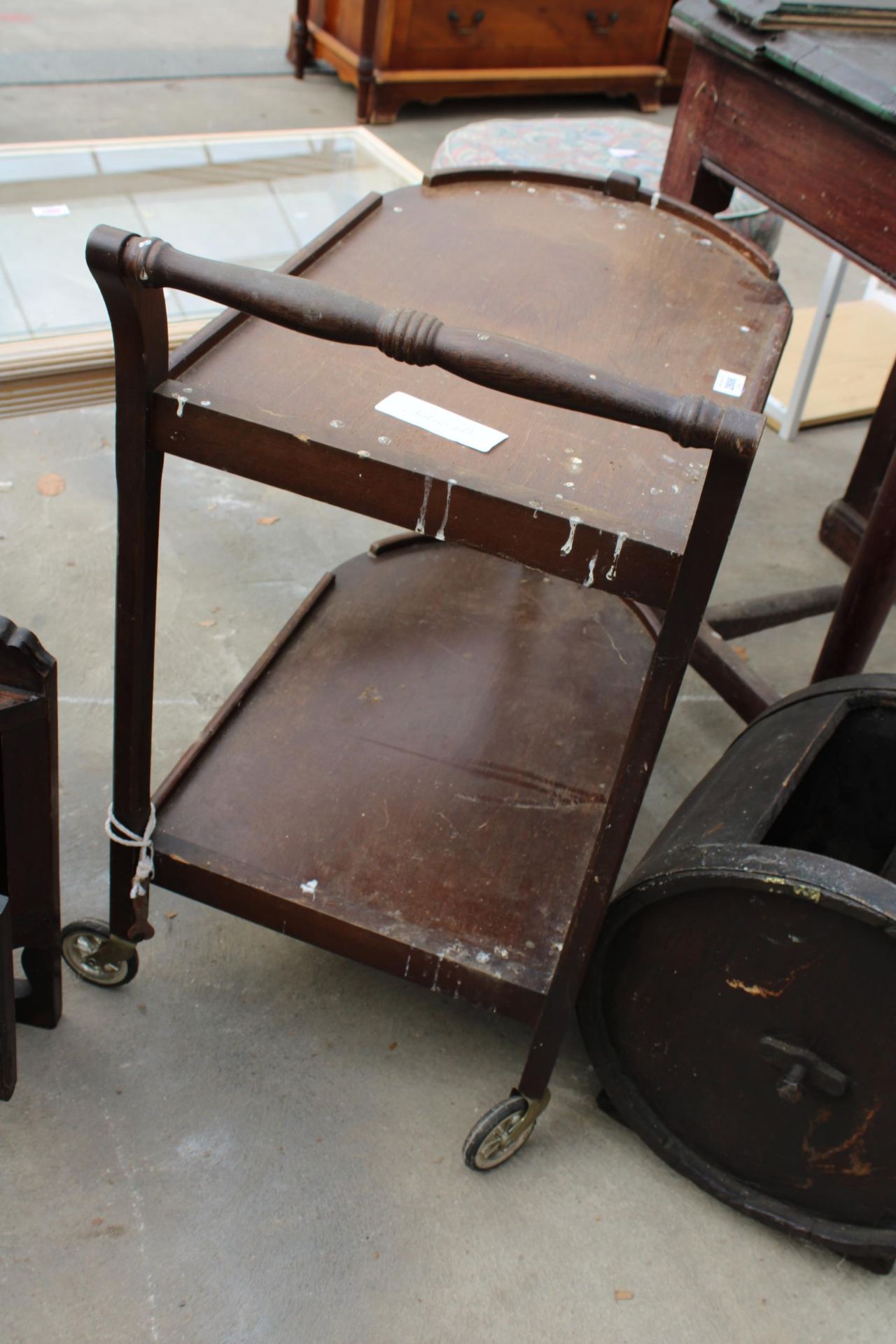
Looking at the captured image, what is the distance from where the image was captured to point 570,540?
3.43 ft

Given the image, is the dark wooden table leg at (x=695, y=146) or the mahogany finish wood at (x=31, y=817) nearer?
the mahogany finish wood at (x=31, y=817)

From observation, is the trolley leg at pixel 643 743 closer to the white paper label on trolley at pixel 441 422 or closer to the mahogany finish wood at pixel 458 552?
the mahogany finish wood at pixel 458 552

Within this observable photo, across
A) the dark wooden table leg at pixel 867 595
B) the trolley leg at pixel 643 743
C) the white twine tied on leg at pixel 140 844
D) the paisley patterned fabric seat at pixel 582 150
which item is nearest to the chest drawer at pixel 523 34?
the paisley patterned fabric seat at pixel 582 150

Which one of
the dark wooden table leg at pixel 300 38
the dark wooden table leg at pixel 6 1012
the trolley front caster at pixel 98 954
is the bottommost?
the trolley front caster at pixel 98 954

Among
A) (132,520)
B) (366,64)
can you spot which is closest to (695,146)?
(132,520)

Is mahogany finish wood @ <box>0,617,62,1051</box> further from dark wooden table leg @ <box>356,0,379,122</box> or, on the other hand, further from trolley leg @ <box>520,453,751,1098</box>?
dark wooden table leg @ <box>356,0,379,122</box>

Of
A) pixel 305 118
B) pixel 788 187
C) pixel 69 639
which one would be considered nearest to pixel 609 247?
pixel 788 187

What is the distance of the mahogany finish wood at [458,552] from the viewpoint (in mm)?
Result: 1032

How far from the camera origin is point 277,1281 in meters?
1.29

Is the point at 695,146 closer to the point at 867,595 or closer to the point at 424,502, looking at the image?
the point at 867,595

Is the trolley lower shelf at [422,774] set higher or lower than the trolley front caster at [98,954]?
higher

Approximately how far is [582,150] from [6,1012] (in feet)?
7.57

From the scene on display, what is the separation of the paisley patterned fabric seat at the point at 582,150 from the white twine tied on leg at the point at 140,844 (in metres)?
1.79

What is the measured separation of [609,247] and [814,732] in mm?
750
